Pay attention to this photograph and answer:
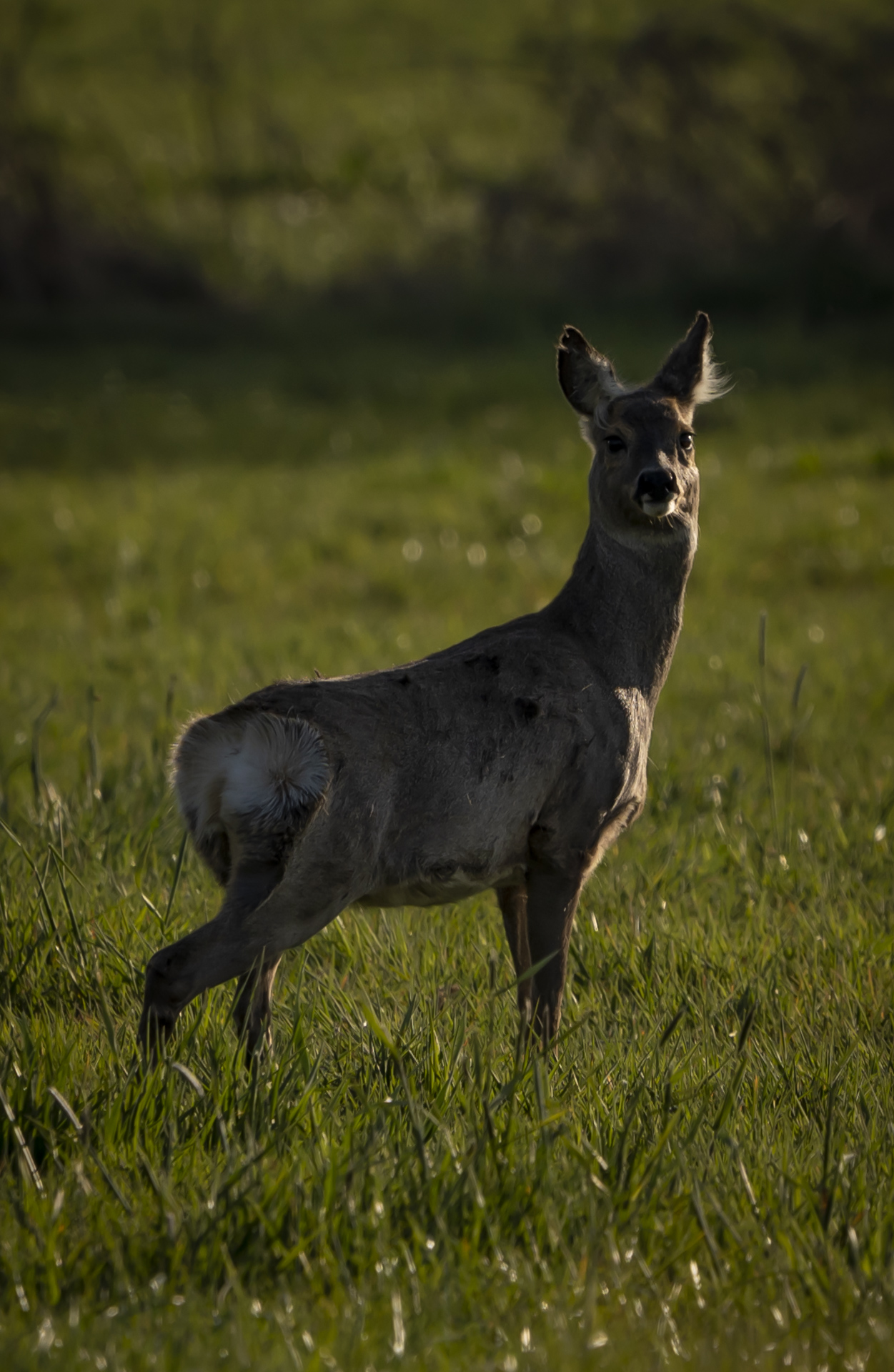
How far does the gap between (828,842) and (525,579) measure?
16.8 ft

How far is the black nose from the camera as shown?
3930 mm

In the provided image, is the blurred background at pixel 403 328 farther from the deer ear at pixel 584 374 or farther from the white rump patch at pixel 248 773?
the deer ear at pixel 584 374

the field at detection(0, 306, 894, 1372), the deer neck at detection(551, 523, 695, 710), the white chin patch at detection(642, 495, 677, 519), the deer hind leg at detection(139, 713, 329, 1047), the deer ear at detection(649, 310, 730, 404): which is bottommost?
the field at detection(0, 306, 894, 1372)

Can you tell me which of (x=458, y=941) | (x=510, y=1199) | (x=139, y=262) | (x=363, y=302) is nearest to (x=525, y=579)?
(x=458, y=941)

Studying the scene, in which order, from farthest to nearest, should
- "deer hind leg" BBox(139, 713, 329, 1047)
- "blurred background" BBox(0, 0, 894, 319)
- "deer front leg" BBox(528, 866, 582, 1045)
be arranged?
1. "blurred background" BBox(0, 0, 894, 319)
2. "deer front leg" BBox(528, 866, 582, 1045)
3. "deer hind leg" BBox(139, 713, 329, 1047)

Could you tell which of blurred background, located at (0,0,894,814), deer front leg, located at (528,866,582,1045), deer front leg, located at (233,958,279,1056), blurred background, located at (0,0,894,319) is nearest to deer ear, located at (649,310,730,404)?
deer front leg, located at (528,866,582,1045)

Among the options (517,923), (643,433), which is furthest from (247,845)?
(643,433)

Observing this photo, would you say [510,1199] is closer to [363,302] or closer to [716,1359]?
[716,1359]

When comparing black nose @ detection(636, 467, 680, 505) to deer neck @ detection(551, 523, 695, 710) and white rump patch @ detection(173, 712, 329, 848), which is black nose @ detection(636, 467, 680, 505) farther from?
white rump patch @ detection(173, 712, 329, 848)

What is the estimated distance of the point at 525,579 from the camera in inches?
390

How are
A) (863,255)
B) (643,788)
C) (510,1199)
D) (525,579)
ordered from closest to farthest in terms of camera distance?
(510,1199) → (643,788) → (525,579) → (863,255)

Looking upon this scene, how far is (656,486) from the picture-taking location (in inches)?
155

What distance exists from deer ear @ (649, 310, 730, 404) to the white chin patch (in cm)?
50

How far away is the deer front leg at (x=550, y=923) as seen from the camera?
3.66m
